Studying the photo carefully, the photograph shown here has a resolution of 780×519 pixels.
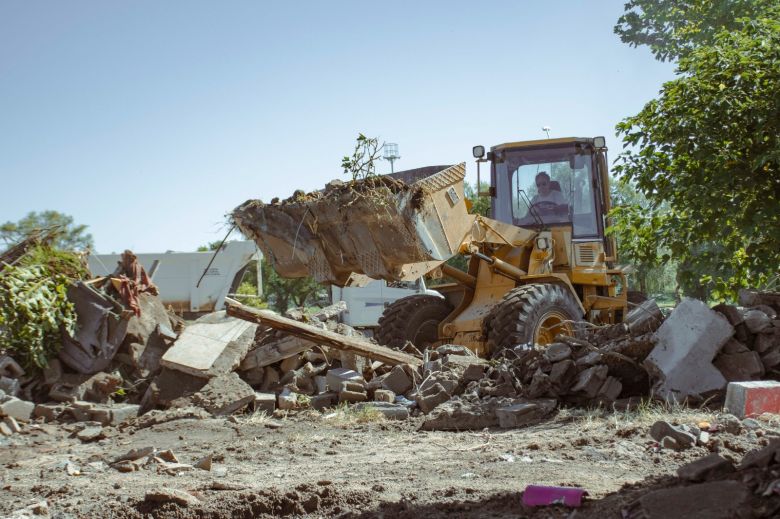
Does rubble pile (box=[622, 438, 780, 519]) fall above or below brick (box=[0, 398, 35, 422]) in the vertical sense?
above

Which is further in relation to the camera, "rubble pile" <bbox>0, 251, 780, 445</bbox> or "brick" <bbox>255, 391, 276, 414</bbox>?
"brick" <bbox>255, 391, 276, 414</bbox>

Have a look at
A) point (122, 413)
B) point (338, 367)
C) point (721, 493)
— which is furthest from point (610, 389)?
point (122, 413)

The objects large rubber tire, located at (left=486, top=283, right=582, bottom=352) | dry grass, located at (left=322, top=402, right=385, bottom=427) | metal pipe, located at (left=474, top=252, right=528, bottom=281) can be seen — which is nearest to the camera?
dry grass, located at (left=322, top=402, right=385, bottom=427)

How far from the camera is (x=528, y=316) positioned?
31.3 feet

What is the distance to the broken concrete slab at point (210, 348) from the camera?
31.8ft

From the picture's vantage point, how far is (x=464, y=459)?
19.9ft

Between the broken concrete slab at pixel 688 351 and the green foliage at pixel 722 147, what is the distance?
1.14 m

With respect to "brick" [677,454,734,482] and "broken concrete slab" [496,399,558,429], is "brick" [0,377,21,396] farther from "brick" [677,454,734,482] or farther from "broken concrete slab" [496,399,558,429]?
"brick" [677,454,734,482]

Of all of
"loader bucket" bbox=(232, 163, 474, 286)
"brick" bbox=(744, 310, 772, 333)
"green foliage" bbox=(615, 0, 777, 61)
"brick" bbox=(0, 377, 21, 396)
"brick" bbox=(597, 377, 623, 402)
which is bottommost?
"brick" bbox=(597, 377, 623, 402)

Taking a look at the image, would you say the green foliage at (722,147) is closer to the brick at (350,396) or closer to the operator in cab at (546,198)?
the operator in cab at (546,198)

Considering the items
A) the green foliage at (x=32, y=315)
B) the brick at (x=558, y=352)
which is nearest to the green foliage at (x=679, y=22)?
the brick at (x=558, y=352)

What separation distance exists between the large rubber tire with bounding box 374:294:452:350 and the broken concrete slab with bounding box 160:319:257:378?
73.4 inches

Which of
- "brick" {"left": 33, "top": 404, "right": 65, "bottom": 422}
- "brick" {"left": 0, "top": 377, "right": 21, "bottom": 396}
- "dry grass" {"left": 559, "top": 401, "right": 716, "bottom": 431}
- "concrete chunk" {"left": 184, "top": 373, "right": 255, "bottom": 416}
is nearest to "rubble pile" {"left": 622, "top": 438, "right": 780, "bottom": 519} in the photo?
"dry grass" {"left": 559, "top": 401, "right": 716, "bottom": 431}

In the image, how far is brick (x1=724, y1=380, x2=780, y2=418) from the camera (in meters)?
6.63
